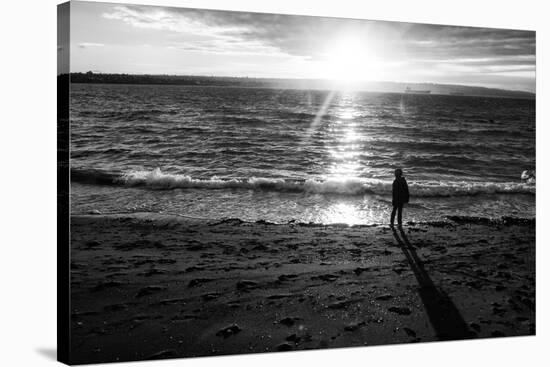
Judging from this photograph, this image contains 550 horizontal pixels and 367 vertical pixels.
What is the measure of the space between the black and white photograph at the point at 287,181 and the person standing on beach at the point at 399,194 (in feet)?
0.06

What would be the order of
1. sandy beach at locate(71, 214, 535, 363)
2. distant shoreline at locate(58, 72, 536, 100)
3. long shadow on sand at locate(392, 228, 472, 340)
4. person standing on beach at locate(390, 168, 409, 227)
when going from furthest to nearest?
person standing on beach at locate(390, 168, 409, 227) → long shadow on sand at locate(392, 228, 472, 340) → distant shoreline at locate(58, 72, 536, 100) → sandy beach at locate(71, 214, 535, 363)

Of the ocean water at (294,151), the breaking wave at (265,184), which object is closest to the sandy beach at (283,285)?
the ocean water at (294,151)

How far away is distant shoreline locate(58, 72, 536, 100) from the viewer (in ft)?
21.3

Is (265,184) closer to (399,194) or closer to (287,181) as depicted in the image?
(287,181)

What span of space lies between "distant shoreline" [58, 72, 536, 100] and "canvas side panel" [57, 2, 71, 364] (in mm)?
150

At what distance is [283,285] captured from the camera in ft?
21.3

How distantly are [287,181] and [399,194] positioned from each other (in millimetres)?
1380

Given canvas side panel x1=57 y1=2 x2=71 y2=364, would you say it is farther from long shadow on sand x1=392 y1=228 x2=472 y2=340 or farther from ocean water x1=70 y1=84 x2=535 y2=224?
long shadow on sand x1=392 y1=228 x2=472 y2=340

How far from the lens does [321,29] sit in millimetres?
7105

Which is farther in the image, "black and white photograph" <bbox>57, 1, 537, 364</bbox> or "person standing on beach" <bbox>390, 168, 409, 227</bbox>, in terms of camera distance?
"person standing on beach" <bbox>390, 168, 409, 227</bbox>

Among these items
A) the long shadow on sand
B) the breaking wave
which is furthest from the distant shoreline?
the long shadow on sand

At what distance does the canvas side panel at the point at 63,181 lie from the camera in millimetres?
5750

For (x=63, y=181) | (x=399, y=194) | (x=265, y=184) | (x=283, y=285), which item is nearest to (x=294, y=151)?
(x=265, y=184)

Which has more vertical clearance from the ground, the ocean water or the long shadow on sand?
the ocean water
